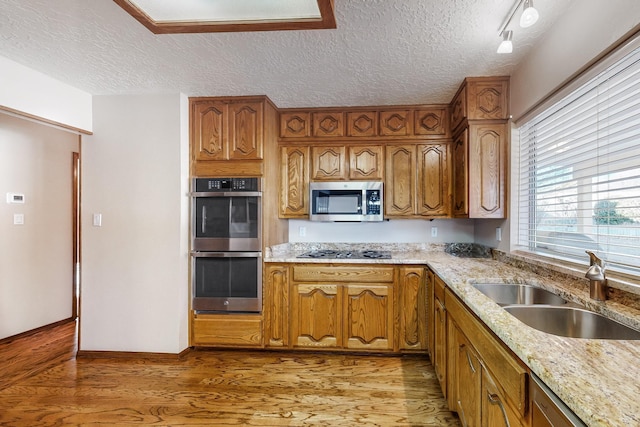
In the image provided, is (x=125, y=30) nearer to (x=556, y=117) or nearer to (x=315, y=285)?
(x=315, y=285)

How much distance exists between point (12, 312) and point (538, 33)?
5056 mm

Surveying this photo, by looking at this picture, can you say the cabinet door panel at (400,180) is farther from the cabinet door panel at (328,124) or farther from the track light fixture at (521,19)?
the track light fixture at (521,19)

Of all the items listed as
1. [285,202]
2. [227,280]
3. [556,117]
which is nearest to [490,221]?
[556,117]

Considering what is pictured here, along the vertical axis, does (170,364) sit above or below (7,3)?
below

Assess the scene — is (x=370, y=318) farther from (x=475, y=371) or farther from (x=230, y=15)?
(x=230, y=15)

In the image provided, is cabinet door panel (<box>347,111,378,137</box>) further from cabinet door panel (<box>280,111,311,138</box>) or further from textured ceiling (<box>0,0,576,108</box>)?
cabinet door panel (<box>280,111,311,138</box>)

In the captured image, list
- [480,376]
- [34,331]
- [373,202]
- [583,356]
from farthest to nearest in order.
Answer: [34,331]
[373,202]
[480,376]
[583,356]

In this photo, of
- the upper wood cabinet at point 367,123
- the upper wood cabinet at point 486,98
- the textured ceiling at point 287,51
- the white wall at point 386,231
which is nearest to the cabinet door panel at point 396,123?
the upper wood cabinet at point 367,123

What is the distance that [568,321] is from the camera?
1456mm

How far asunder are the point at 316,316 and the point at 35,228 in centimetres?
319

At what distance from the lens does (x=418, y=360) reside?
9.14 feet

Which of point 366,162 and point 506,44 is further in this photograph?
point 366,162

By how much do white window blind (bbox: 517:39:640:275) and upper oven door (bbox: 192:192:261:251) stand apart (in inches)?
86.3

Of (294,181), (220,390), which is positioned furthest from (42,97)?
(220,390)
